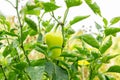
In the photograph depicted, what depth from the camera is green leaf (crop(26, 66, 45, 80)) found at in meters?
1.03

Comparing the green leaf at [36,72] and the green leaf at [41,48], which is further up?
the green leaf at [41,48]

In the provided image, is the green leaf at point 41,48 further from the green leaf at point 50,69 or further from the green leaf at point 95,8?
the green leaf at point 95,8

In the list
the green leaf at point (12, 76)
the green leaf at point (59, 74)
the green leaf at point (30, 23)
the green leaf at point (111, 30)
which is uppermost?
the green leaf at point (30, 23)

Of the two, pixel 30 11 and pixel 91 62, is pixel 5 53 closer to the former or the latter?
pixel 30 11

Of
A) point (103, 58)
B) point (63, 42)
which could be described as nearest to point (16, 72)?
point (63, 42)

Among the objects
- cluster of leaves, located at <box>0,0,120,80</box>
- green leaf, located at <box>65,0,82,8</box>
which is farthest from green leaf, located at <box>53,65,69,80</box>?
green leaf, located at <box>65,0,82,8</box>

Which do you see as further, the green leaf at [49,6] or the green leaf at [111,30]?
the green leaf at [111,30]

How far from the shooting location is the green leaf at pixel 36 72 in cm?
103

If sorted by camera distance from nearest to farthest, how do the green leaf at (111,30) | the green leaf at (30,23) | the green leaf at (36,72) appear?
the green leaf at (36,72)
the green leaf at (30,23)
the green leaf at (111,30)

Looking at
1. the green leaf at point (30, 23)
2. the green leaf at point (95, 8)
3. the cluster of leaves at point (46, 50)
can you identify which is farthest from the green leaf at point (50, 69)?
the green leaf at point (95, 8)

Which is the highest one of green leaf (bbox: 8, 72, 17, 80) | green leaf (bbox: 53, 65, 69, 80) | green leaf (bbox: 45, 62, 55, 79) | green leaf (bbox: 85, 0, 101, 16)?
green leaf (bbox: 85, 0, 101, 16)

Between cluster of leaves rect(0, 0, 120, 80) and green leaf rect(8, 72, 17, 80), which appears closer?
cluster of leaves rect(0, 0, 120, 80)

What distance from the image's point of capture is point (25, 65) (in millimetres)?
1131

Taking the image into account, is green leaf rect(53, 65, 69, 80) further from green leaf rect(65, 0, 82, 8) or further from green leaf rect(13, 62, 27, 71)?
green leaf rect(65, 0, 82, 8)
